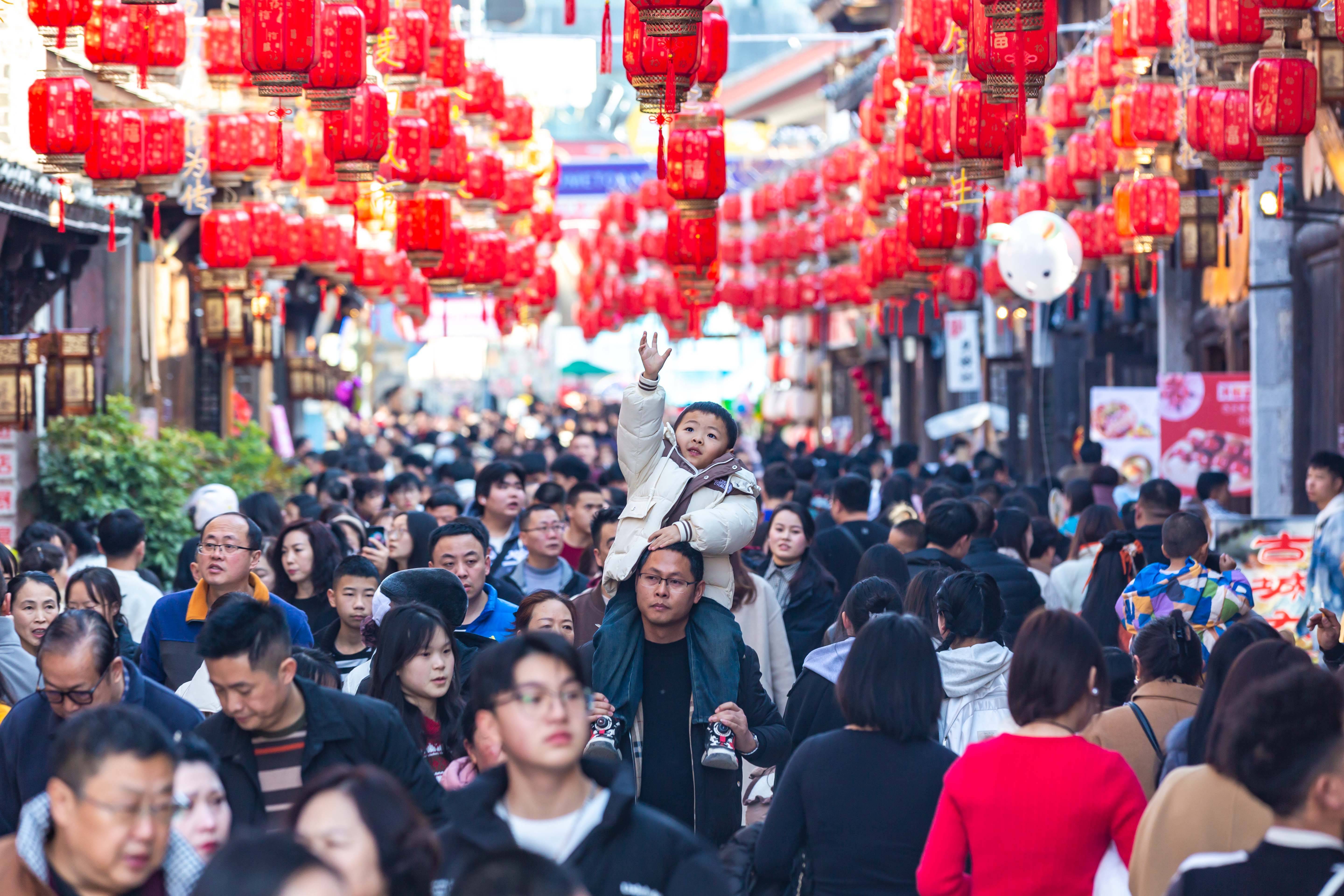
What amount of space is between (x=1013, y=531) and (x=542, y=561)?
298 centimetres

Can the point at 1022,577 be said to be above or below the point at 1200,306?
below

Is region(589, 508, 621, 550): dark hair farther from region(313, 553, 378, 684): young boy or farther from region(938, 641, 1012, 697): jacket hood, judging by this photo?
region(938, 641, 1012, 697): jacket hood

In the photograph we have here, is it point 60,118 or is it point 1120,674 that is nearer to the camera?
point 1120,674

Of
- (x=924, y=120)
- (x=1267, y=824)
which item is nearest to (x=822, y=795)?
(x=1267, y=824)

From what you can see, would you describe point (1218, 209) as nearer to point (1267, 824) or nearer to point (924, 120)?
point (924, 120)

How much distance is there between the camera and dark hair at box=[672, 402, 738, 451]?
6500 mm

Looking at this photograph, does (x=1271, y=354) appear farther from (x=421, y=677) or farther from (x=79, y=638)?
(x=79, y=638)

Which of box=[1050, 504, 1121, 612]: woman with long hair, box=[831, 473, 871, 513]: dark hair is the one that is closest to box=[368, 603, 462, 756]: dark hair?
box=[831, 473, 871, 513]: dark hair

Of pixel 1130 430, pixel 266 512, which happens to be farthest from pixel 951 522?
pixel 1130 430

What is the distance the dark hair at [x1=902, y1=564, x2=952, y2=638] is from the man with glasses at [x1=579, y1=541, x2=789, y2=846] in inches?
34.7

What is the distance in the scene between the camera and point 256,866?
2973 mm

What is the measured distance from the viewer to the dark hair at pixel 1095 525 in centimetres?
991

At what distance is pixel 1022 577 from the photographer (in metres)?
8.77

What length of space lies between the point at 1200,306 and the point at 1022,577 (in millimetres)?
12467
